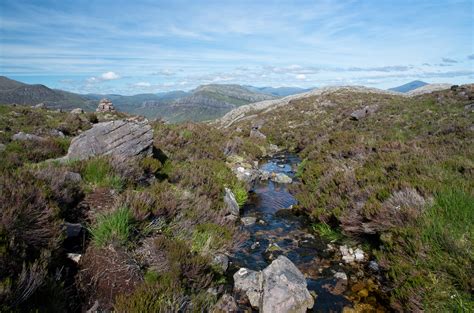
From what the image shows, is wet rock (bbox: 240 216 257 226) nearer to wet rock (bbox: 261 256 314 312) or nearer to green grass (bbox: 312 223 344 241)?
green grass (bbox: 312 223 344 241)

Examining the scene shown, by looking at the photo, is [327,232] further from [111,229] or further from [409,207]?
[111,229]

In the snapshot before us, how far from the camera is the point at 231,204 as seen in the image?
368 inches

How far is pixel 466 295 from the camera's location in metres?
4.02

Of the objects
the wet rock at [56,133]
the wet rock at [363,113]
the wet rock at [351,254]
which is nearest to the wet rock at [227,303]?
the wet rock at [351,254]

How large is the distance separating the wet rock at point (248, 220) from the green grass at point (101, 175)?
13.3 feet

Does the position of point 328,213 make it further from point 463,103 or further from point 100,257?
point 463,103

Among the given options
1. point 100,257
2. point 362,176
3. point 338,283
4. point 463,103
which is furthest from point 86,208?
point 463,103

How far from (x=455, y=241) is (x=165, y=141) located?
11.7 m

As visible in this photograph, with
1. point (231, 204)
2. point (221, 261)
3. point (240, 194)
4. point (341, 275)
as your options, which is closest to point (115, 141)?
point (231, 204)

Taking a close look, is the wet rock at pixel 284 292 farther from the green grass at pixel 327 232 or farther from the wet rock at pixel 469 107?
the wet rock at pixel 469 107

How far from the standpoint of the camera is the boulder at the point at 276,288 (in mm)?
4875

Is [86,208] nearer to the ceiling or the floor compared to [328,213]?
nearer to the ceiling

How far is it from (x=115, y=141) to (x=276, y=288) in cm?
723

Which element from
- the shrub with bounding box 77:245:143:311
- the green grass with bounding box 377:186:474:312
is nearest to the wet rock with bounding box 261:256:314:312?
the green grass with bounding box 377:186:474:312
